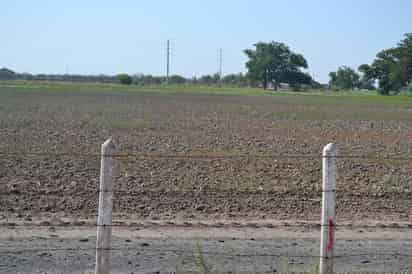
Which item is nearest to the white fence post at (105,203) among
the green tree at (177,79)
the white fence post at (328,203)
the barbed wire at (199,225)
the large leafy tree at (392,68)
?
the white fence post at (328,203)

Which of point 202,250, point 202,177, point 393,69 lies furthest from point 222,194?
point 393,69

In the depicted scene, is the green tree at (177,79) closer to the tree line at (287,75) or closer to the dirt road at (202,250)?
the tree line at (287,75)

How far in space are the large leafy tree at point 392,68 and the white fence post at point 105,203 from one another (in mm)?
113268

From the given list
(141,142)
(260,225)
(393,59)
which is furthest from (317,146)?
(393,59)

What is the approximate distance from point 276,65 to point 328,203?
490 feet

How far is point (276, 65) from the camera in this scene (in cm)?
15438

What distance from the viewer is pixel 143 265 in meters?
8.84

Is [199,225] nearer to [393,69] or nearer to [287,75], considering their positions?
[393,69]

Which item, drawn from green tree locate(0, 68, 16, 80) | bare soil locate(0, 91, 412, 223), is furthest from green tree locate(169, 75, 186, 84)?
bare soil locate(0, 91, 412, 223)

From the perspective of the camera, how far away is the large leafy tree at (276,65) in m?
155

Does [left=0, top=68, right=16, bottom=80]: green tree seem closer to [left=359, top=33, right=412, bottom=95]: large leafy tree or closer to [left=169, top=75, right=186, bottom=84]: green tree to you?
[left=169, top=75, right=186, bottom=84]: green tree

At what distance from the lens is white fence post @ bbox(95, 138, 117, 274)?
6340 mm

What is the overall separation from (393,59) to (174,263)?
117478 mm

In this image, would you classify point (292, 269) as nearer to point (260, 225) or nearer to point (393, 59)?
point (260, 225)
